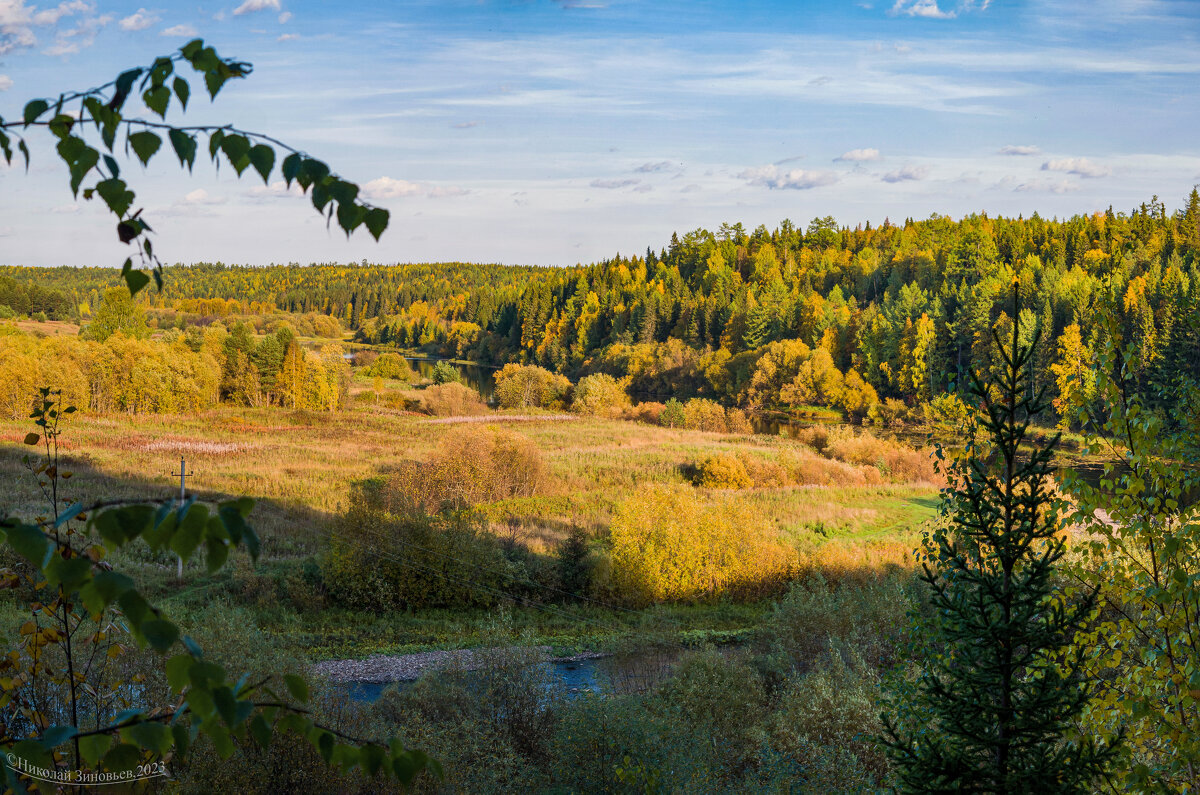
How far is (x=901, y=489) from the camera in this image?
115 feet

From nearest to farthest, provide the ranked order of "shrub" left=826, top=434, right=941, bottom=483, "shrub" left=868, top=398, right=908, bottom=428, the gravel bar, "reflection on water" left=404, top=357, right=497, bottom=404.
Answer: the gravel bar
"shrub" left=826, top=434, right=941, bottom=483
"shrub" left=868, top=398, right=908, bottom=428
"reflection on water" left=404, top=357, right=497, bottom=404

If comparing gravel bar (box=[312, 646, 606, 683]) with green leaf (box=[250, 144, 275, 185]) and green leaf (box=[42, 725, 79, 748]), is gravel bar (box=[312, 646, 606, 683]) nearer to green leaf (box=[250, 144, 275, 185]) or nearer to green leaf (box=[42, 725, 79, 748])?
green leaf (box=[42, 725, 79, 748])

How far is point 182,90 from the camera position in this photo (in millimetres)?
1510

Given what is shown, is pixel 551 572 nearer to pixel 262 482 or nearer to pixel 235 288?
pixel 262 482

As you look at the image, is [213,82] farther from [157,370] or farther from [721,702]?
[157,370]

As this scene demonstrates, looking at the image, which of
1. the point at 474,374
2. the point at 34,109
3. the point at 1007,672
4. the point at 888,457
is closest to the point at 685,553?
the point at 1007,672

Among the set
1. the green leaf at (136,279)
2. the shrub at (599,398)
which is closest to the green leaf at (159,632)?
the green leaf at (136,279)

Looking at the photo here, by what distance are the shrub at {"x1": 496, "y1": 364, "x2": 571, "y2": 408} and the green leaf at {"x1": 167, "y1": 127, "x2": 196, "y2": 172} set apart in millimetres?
63474

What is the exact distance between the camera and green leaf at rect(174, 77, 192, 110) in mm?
1499

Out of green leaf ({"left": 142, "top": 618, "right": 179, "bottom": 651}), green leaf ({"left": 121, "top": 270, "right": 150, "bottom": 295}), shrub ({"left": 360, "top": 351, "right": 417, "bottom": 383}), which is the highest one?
green leaf ({"left": 121, "top": 270, "right": 150, "bottom": 295})

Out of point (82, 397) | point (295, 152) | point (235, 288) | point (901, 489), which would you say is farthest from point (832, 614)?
point (235, 288)

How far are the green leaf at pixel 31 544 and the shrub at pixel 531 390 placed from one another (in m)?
63.7

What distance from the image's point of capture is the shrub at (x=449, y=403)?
5668 cm

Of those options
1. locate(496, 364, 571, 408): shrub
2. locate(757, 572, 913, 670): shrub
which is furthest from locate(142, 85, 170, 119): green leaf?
locate(496, 364, 571, 408): shrub
